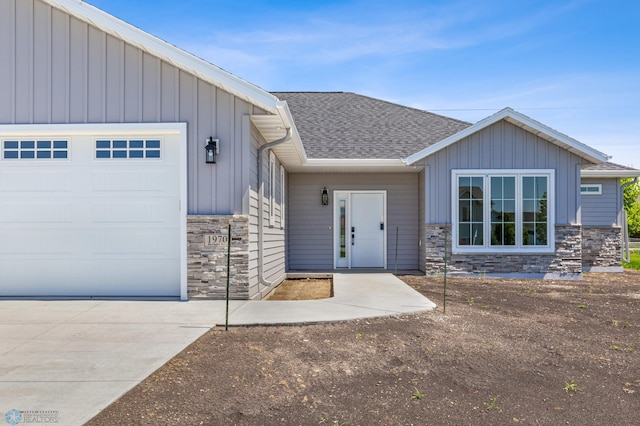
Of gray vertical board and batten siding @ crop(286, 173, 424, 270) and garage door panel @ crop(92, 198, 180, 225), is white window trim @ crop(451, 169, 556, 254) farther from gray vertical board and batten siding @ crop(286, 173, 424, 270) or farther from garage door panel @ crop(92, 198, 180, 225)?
garage door panel @ crop(92, 198, 180, 225)

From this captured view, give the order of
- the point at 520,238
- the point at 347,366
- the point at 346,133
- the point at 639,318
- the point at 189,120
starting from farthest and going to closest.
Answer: the point at 346,133
the point at 520,238
the point at 189,120
the point at 639,318
the point at 347,366

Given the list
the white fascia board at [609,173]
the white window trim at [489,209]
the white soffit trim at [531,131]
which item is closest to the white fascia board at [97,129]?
the white soffit trim at [531,131]

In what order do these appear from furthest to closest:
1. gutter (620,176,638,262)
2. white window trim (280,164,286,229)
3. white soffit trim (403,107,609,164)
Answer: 1. gutter (620,176,638,262)
2. white window trim (280,164,286,229)
3. white soffit trim (403,107,609,164)

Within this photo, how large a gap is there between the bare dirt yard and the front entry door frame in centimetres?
603

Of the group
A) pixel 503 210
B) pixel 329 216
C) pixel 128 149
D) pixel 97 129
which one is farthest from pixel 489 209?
pixel 97 129

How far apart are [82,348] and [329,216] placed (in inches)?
329

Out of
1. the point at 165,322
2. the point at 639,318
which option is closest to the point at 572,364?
the point at 639,318

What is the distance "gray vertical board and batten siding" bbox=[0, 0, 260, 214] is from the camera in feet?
22.7

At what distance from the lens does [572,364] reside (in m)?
4.25

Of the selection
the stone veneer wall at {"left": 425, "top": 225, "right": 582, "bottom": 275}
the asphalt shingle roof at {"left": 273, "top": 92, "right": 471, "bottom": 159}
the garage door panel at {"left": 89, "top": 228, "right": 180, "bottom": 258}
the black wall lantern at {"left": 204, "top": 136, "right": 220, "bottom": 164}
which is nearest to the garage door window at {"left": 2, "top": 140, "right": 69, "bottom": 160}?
the garage door panel at {"left": 89, "top": 228, "right": 180, "bottom": 258}

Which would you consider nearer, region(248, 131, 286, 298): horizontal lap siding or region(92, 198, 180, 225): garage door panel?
region(92, 198, 180, 225): garage door panel

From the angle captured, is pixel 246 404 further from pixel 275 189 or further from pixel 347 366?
pixel 275 189

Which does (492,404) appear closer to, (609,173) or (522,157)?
(522,157)

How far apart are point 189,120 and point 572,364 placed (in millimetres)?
5574
